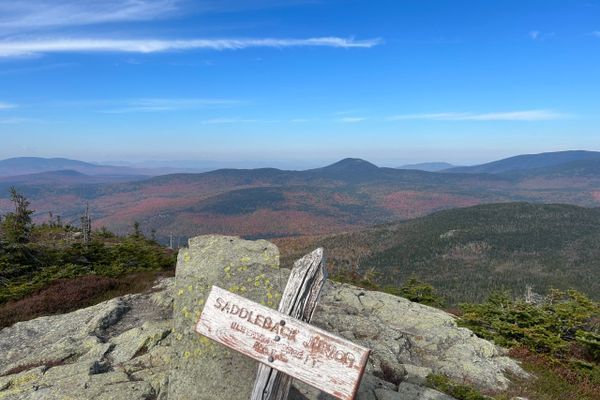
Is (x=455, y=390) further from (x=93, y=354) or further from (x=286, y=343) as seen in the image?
(x=93, y=354)

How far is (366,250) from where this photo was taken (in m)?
188

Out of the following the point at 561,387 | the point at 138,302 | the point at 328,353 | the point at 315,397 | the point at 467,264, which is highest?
the point at 328,353

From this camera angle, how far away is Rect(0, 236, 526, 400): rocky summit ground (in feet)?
27.5

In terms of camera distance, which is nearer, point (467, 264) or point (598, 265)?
point (598, 265)

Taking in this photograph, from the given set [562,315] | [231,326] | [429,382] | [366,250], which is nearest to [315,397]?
[231,326]

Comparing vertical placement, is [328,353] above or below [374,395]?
above

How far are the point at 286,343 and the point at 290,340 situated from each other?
0.26ft

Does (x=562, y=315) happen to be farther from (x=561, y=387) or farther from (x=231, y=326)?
(x=231, y=326)

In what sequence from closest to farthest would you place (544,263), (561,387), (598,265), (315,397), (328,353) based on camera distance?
(328,353)
(315,397)
(561,387)
(598,265)
(544,263)

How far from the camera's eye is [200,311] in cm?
848

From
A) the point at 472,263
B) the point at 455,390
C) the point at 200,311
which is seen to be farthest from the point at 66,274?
the point at 472,263

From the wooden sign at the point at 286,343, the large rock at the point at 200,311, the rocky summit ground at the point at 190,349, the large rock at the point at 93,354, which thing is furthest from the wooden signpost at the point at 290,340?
the large rock at the point at 93,354

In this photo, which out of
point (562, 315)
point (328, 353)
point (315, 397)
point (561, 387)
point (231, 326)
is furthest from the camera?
point (562, 315)

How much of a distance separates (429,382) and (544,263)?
632 ft
